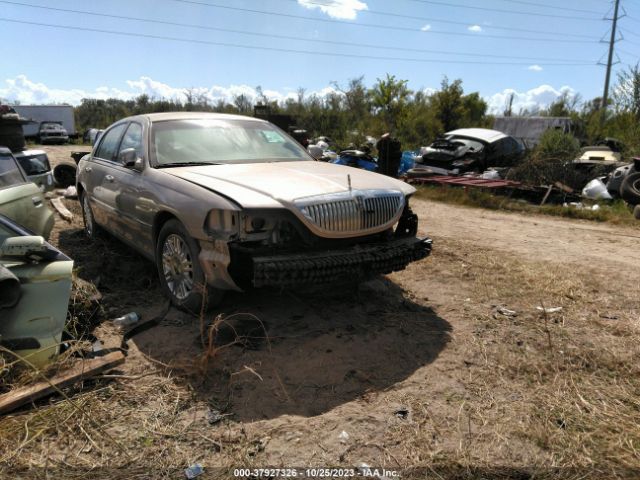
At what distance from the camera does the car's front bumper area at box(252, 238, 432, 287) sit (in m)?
3.20

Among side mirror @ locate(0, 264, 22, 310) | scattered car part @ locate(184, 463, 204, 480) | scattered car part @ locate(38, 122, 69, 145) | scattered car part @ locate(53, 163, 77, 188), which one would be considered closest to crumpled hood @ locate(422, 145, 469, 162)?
scattered car part @ locate(53, 163, 77, 188)

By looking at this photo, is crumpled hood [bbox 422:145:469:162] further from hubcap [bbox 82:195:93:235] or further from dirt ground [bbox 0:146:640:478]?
hubcap [bbox 82:195:93:235]

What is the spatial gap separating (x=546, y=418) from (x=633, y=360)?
1144mm

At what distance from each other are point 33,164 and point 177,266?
5.26 m

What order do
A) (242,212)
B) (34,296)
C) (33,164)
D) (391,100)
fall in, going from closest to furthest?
(34,296) < (242,212) < (33,164) < (391,100)

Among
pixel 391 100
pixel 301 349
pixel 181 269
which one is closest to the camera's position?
pixel 301 349

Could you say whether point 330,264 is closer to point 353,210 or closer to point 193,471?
point 353,210

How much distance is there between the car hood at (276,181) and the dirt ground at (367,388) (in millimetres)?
913

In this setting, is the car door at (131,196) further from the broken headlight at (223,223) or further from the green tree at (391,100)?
the green tree at (391,100)

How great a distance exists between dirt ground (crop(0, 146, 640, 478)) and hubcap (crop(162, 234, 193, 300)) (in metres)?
0.24

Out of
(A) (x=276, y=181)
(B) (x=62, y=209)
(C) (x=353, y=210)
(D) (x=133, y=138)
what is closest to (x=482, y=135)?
(B) (x=62, y=209)

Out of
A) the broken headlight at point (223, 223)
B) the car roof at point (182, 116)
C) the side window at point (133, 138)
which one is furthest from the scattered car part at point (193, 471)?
the car roof at point (182, 116)

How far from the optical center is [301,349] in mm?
3412

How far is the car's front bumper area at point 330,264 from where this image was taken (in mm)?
3201
